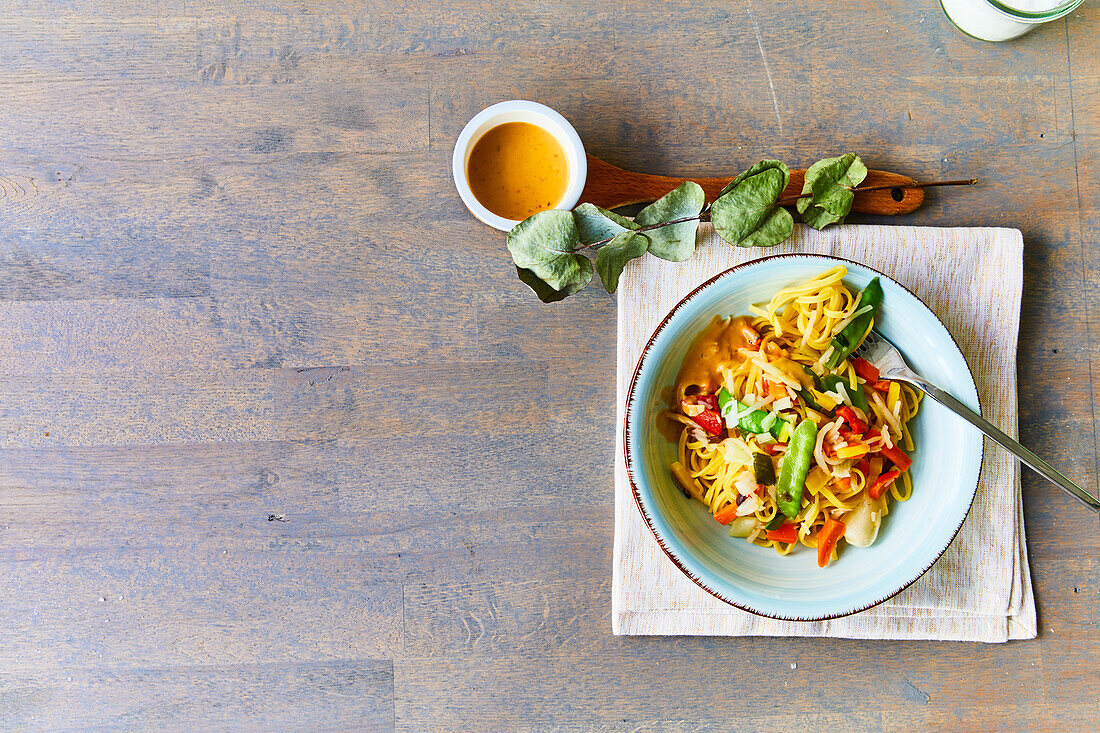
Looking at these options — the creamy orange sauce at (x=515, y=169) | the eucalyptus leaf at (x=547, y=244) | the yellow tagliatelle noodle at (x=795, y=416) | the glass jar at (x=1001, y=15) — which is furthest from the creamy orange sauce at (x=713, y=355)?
the glass jar at (x=1001, y=15)

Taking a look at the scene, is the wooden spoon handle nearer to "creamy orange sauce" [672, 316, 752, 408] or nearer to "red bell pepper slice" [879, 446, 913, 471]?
"creamy orange sauce" [672, 316, 752, 408]

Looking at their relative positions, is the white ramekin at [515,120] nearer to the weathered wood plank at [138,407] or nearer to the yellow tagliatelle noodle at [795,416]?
the yellow tagliatelle noodle at [795,416]

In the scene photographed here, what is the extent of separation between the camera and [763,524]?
1118 millimetres

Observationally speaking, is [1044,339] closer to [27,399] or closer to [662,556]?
[662,556]

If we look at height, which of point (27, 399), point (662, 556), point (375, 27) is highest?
point (375, 27)

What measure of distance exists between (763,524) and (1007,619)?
561 millimetres

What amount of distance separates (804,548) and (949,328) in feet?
1.58

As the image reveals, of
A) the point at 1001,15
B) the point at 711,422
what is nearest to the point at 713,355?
the point at 711,422

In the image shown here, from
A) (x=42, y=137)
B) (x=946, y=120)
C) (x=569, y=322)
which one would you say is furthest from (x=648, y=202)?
(x=42, y=137)

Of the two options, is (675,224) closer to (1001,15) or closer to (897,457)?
(897,457)

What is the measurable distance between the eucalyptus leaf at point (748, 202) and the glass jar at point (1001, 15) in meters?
0.50

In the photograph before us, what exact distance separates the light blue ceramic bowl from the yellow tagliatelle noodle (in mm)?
25

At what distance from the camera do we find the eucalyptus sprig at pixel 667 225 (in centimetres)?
114

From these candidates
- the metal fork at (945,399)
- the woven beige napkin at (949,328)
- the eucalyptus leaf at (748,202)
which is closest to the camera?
the metal fork at (945,399)
